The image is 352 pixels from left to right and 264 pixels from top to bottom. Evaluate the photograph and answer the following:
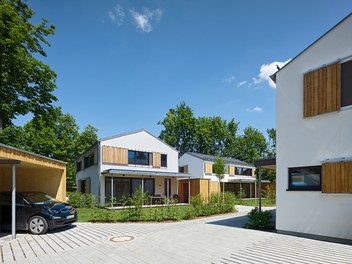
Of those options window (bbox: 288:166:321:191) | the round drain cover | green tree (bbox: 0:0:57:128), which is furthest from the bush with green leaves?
window (bbox: 288:166:321:191)

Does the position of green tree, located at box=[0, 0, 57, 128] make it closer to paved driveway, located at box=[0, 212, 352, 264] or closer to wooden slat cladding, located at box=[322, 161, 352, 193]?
paved driveway, located at box=[0, 212, 352, 264]

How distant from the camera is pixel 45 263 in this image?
228 inches

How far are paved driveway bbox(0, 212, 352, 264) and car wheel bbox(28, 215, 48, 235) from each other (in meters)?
0.33

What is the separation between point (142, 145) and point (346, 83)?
18122 millimetres

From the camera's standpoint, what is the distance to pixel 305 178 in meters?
8.55

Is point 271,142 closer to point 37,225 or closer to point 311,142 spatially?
point 311,142

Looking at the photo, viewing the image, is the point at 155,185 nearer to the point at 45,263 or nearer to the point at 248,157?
the point at 45,263

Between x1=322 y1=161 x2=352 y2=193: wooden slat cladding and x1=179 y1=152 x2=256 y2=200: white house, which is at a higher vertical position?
x1=322 y1=161 x2=352 y2=193: wooden slat cladding

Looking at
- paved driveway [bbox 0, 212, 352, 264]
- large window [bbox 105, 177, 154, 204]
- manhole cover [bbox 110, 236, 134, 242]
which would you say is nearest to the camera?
paved driveway [bbox 0, 212, 352, 264]

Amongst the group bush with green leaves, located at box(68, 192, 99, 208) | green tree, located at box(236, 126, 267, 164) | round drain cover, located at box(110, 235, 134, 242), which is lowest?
bush with green leaves, located at box(68, 192, 99, 208)

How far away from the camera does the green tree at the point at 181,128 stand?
5319cm

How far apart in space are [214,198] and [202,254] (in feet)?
31.6

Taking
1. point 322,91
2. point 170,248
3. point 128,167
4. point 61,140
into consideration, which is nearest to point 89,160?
point 128,167

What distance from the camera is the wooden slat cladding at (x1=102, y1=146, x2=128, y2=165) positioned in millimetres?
20828
